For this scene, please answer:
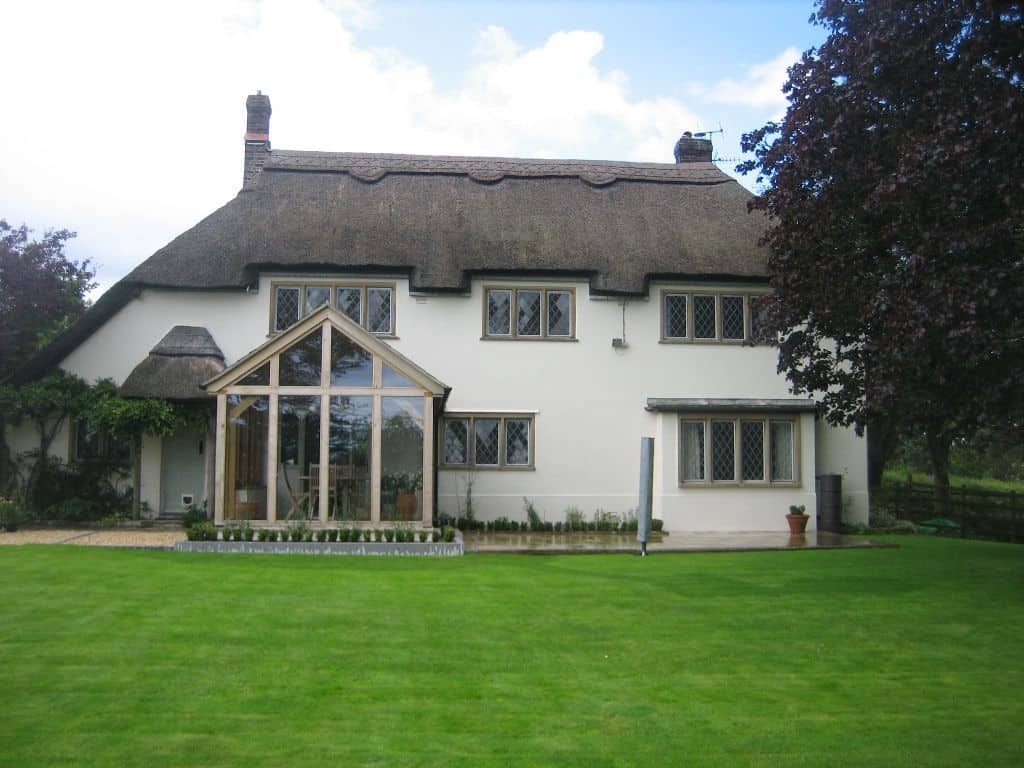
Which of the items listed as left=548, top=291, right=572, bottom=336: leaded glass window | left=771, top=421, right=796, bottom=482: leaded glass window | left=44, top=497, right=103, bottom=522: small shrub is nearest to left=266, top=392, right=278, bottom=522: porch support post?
left=44, top=497, right=103, bottom=522: small shrub

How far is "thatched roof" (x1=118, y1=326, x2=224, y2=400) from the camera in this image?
18.5m

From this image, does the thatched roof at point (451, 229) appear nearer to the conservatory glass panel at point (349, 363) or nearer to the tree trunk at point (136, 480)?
the tree trunk at point (136, 480)

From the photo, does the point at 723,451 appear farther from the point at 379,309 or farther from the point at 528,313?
the point at 379,309

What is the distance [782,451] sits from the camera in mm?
20594

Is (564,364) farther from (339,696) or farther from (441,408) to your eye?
(339,696)

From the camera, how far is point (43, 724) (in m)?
6.28

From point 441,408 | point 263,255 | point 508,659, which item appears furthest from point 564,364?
point 508,659

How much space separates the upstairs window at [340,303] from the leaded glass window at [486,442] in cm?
268

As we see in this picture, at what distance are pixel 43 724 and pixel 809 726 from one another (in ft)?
16.3

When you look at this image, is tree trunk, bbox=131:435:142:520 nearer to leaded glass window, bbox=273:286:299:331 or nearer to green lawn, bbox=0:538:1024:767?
leaded glass window, bbox=273:286:299:331

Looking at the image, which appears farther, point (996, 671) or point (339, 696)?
point (996, 671)

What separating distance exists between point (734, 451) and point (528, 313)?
5.13 metres

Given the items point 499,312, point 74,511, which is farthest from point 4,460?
point 499,312

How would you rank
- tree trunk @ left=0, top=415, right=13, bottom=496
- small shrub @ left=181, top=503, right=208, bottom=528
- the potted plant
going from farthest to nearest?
tree trunk @ left=0, top=415, right=13, bottom=496 < the potted plant < small shrub @ left=181, top=503, right=208, bottom=528
